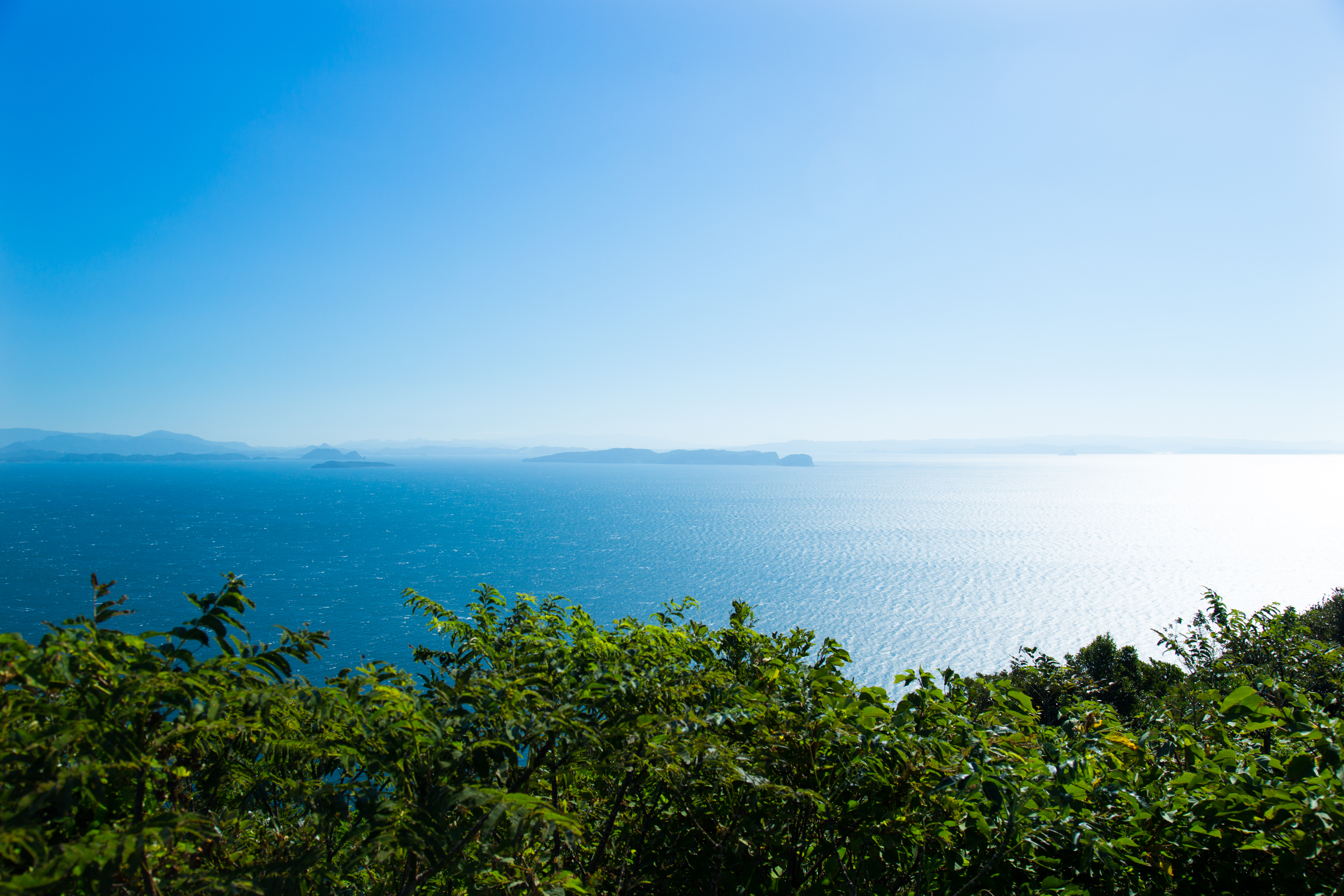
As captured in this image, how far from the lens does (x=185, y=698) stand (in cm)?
304

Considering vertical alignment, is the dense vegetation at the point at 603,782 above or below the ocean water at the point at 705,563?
above

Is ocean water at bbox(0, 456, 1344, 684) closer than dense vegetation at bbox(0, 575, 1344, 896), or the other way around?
dense vegetation at bbox(0, 575, 1344, 896)

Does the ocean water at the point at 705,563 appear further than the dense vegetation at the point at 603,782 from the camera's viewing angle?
Yes

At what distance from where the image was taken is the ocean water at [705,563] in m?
59.7

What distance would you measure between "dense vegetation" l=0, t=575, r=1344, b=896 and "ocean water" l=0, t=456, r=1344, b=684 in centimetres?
4570

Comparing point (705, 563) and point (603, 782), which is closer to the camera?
point (603, 782)

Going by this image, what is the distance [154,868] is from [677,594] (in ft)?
221

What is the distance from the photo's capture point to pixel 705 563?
8656 centimetres

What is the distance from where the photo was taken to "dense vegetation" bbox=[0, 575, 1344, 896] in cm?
285

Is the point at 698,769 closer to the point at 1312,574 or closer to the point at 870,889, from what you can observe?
the point at 870,889

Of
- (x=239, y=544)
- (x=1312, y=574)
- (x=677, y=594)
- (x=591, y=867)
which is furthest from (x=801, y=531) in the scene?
(x=591, y=867)

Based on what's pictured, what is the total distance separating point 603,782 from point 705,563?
82.6 meters

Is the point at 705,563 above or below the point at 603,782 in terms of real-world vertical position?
below

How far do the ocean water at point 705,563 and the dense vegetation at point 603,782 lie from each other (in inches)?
1799
